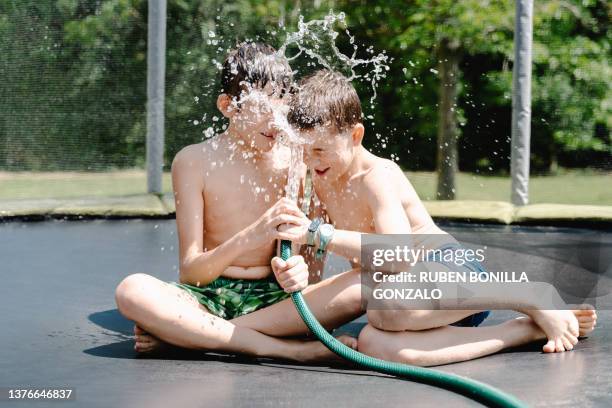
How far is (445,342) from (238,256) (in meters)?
0.44

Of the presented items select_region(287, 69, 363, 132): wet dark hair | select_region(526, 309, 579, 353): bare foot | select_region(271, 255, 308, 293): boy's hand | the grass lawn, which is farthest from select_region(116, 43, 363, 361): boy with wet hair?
the grass lawn

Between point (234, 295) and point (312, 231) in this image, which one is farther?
point (234, 295)

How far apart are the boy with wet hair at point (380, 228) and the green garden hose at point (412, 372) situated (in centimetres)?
7

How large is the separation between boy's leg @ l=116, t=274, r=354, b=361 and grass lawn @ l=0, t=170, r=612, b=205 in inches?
133

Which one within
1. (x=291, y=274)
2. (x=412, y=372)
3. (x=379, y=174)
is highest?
(x=379, y=174)

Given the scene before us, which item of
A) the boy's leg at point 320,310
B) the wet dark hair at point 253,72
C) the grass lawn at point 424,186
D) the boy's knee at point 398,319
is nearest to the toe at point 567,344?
A: the boy's knee at point 398,319

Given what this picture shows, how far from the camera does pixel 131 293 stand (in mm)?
1908

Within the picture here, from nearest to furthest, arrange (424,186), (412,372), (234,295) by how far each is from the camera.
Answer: (412,372)
(234,295)
(424,186)

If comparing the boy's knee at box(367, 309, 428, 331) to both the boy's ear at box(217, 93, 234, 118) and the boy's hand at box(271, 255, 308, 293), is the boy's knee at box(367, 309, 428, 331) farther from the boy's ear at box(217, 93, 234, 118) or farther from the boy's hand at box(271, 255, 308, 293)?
the boy's ear at box(217, 93, 234, 118)

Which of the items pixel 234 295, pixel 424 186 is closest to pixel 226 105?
pixel 234 295

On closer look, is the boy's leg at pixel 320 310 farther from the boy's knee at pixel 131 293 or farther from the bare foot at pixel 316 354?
the boy's knee at pixel 131 293

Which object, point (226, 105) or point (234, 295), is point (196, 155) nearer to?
point (226, 105)

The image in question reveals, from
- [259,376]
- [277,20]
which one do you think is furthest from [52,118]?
[259,376]

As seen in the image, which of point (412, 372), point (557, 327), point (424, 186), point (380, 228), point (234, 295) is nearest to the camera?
point (412, 372)
